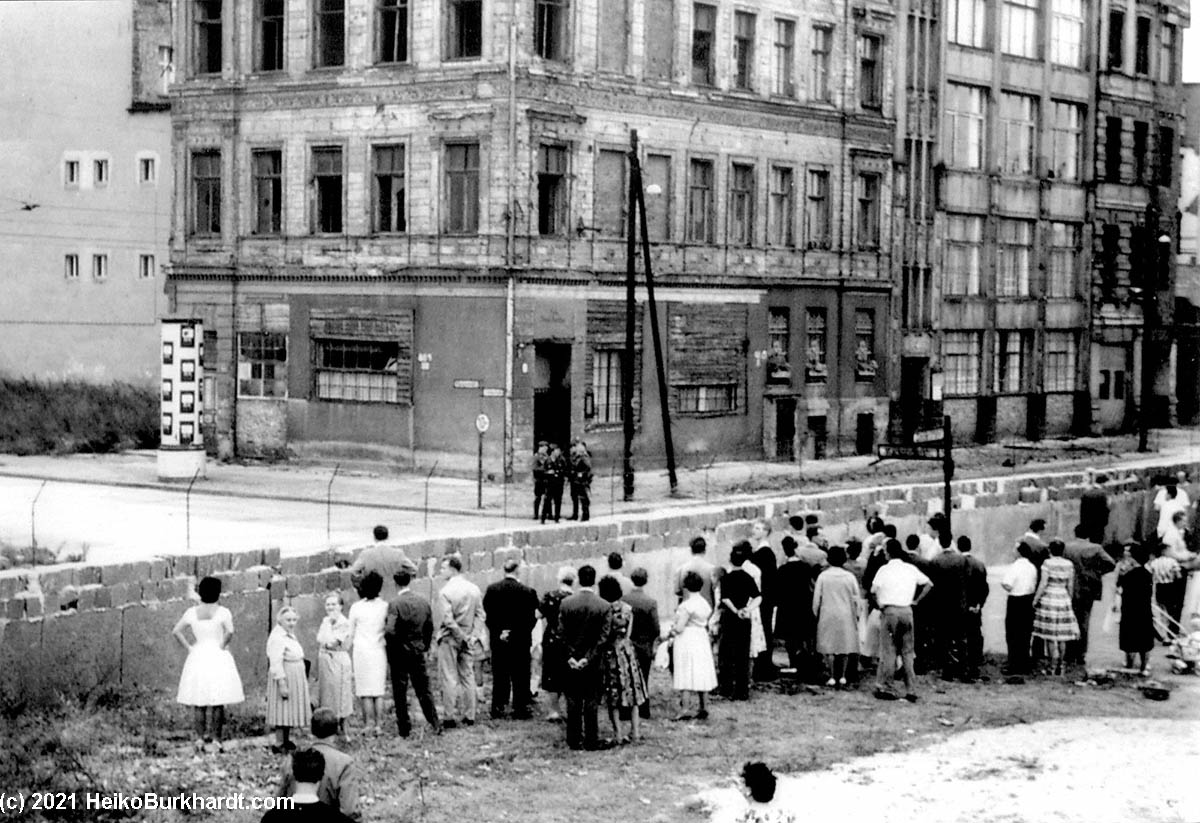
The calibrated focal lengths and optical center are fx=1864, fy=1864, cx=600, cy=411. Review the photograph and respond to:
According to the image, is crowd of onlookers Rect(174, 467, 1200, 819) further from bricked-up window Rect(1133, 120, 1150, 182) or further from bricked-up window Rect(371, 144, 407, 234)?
bricked-up window Rect(1133, 120, 1150, 182)

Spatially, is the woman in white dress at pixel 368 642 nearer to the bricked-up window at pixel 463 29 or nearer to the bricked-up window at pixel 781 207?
the bricked-up window at pixel 463 29

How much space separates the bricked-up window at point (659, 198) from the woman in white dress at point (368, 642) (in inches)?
1150

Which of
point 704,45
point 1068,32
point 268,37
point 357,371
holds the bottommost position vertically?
point 357,371

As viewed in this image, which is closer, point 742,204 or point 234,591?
point 234,591

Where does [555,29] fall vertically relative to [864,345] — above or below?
above

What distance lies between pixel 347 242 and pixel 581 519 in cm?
1248

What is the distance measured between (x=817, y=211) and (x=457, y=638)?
117ft

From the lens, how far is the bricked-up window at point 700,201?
48.5 m

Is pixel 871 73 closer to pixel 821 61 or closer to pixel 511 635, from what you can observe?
pixel 821 61

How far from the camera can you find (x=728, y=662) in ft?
70.9

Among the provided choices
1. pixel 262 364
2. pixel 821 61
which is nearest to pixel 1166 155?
pixel 821 61

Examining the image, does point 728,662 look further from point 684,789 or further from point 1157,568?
point 1157,568

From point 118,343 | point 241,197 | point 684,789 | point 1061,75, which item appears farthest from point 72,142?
point 684,789

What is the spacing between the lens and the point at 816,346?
176ft
